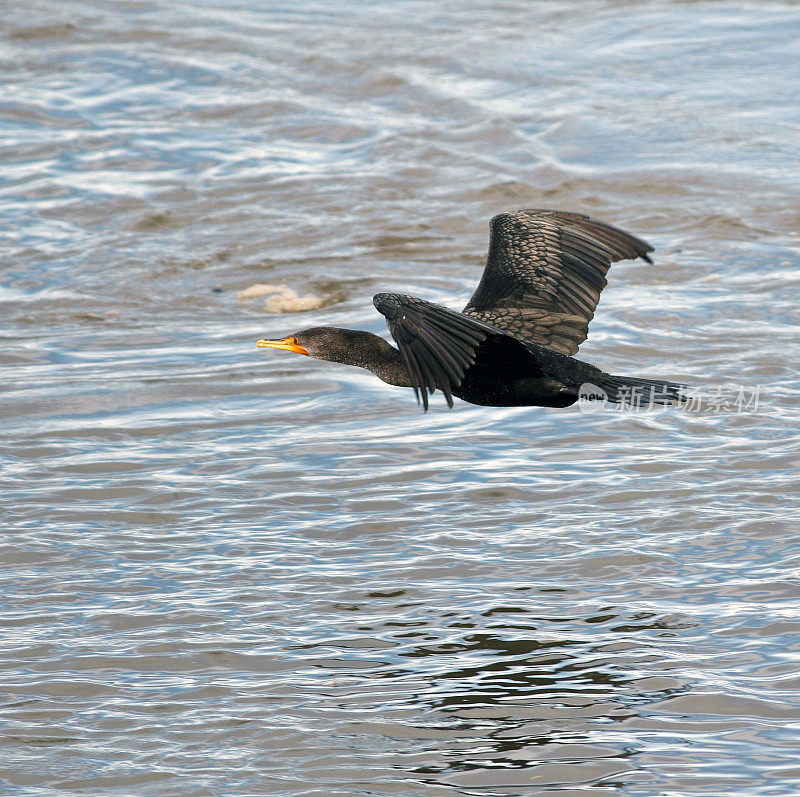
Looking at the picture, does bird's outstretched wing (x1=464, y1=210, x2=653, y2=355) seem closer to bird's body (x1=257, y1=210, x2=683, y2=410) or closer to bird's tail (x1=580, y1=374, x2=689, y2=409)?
bird's body (x1=257, y1=210, x2=683, y2=410)

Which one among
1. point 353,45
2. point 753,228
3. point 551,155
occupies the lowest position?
point 753,228

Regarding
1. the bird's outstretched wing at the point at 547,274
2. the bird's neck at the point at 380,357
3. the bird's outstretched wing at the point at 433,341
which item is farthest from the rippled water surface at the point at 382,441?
the bird's outstretched wing at the point at 433,341

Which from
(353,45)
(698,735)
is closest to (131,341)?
(698,735)

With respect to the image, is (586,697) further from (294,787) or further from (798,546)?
(798,546)

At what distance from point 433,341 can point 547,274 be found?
6.08 feet

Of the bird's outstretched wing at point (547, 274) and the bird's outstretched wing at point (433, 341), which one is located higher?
the bird's outstretched wing at point (547, 274)

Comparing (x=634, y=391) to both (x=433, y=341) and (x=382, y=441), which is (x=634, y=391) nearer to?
(x=433, y=341)

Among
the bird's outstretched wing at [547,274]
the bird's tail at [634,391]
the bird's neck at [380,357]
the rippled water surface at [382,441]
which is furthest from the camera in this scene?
the bird's outstretched wing at [547,274]

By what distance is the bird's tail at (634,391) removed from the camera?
5816 mm

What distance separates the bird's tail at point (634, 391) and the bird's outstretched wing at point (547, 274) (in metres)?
0.52

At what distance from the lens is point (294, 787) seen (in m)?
4.58

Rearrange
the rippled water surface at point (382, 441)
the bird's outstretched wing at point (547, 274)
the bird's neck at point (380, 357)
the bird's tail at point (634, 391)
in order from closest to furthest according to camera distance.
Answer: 1. the rippled water surface at point (382, 441)
2. the bird's tail at point (634, 391)
3. the bird's neck at point (380, 357)
4. the bird's outstretched wing at point (547, 274)

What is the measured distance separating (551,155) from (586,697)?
8014mm

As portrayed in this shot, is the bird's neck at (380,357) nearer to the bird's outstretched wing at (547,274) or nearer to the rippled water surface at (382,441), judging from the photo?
the bird's outstretched wing at (547,274)
